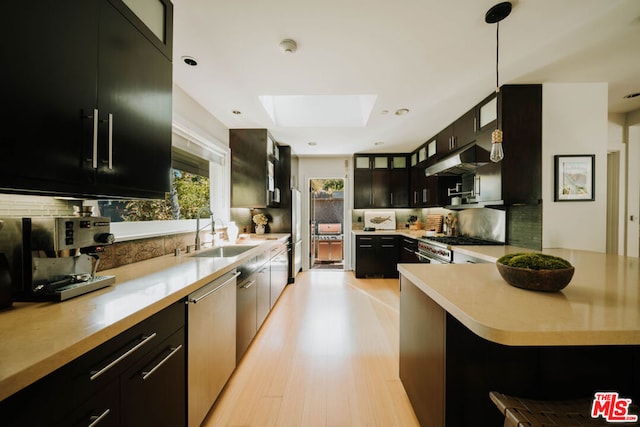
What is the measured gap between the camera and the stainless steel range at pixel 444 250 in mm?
2701

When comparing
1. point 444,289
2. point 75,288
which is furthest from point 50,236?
point 444,289

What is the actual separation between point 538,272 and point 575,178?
2.08m

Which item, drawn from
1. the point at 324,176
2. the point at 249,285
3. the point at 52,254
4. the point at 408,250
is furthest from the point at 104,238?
the point at 324,176

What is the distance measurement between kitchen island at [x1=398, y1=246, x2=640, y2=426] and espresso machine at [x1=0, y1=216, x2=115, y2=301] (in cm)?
161

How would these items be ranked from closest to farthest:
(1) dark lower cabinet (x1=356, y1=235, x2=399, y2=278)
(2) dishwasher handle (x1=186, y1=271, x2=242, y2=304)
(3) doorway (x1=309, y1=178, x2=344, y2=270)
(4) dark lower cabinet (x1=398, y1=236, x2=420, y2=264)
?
(2) dishwasher handle (x1=186, y1=271, x2=242, y2=304)
(4) dark lower cabinet (x1=398, y1=236, x2=420, y2=264)
(1) dark lower cabinet (x1=356, y1=235, x2=399, y2=278)
(3) doorway (x1=309, y1=178, x2=344, y2=270)

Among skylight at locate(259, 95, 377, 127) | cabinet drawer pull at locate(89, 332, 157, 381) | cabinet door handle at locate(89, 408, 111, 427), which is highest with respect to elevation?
skylight at locate(259, 95, 377, 127)

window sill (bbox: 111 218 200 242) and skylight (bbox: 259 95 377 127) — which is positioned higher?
skylight (bbox: 259 95 377 127)

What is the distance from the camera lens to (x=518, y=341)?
28.6 inches

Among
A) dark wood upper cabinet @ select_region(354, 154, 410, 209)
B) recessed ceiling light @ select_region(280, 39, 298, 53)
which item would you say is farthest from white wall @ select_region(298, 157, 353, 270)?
recessed ceiling light @ select_region(280, 39, 298, 53)

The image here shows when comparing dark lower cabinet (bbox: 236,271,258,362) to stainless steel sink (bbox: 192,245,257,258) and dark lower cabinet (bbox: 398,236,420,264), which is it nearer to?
stainless steel sink (bbox: 192,245,257,258)

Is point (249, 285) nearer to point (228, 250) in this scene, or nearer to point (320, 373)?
point (228, 250)

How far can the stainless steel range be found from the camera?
2.70 m

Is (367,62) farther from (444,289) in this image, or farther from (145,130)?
(444,289)

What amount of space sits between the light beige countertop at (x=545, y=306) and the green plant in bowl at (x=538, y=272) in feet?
0.12
